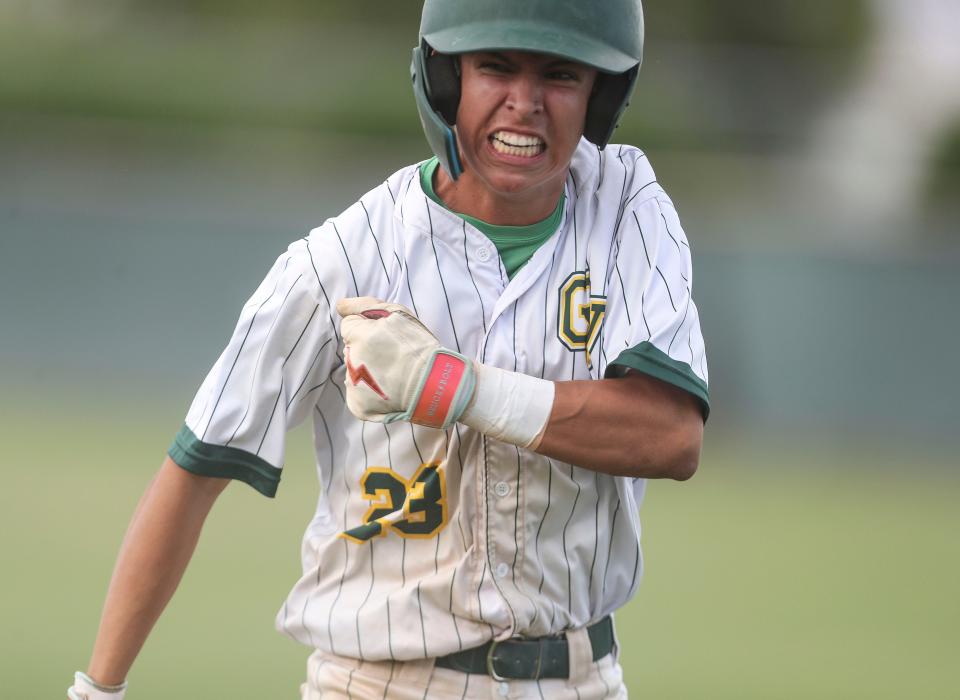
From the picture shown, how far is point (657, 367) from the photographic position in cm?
280

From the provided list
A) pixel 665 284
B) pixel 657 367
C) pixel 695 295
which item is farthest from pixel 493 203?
pixel 695 295

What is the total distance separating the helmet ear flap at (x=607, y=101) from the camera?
3.01 meters

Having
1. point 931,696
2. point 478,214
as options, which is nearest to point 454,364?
point 478,214

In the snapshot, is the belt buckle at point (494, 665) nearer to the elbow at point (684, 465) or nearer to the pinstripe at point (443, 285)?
the elbow at point (684, 465)

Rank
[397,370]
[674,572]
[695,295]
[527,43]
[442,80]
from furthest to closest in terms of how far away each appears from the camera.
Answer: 1. [695,295]
2. [674,572]
3. [442,80]
4. [527,43]
5. [397,370]

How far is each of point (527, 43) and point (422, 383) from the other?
70cm

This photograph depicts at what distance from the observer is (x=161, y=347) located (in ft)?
41.5

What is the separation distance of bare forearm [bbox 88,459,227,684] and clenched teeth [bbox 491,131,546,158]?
0.90 m

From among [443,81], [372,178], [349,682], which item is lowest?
[349,682]

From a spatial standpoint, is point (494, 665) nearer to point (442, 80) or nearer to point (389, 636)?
point (389, 636)

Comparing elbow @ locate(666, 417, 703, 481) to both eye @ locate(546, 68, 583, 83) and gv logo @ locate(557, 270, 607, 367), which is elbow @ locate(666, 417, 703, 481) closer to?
gv logo @ locate(557, 270, 607, 367)

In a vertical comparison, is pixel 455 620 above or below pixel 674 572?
below

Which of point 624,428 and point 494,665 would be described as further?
point 494,665

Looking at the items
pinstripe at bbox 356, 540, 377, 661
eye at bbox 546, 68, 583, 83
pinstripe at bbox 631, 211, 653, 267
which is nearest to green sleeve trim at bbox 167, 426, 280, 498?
pinstripe at bbox 356, 540, 377, 661
